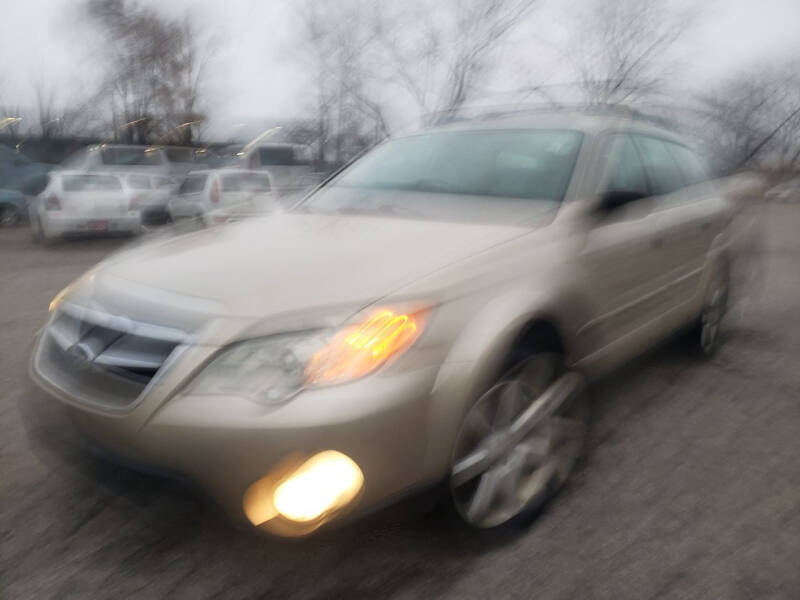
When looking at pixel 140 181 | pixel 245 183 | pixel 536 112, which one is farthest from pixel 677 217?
pixel 140 181

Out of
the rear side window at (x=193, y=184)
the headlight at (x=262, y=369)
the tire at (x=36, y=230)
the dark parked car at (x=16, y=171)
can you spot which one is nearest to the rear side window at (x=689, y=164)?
the headlight at (x=262, y=369)

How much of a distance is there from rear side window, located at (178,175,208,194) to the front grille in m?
10.7

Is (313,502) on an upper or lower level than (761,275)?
upper

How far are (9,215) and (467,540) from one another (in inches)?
618

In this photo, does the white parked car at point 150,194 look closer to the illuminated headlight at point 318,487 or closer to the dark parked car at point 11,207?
the dark parked car at point 11,207

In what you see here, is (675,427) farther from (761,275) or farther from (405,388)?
(761,275)

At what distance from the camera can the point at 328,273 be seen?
2137 millimetres

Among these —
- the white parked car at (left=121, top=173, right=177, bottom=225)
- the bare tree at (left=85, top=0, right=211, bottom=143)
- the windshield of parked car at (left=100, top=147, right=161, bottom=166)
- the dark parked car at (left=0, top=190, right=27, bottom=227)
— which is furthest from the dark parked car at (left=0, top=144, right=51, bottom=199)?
the bare tree at (left=85, top=0, right=211, bottom=143)

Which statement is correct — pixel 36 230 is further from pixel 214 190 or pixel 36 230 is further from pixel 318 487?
pixel 318 487

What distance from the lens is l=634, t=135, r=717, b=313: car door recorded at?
10.8ft

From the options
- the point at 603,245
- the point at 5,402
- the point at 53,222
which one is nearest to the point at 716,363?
the point at 603,245

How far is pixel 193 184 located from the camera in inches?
516

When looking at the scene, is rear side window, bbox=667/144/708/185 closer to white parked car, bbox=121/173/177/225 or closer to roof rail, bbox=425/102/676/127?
roof rail, bbox=425/102/676/127

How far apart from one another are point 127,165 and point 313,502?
18.3m
